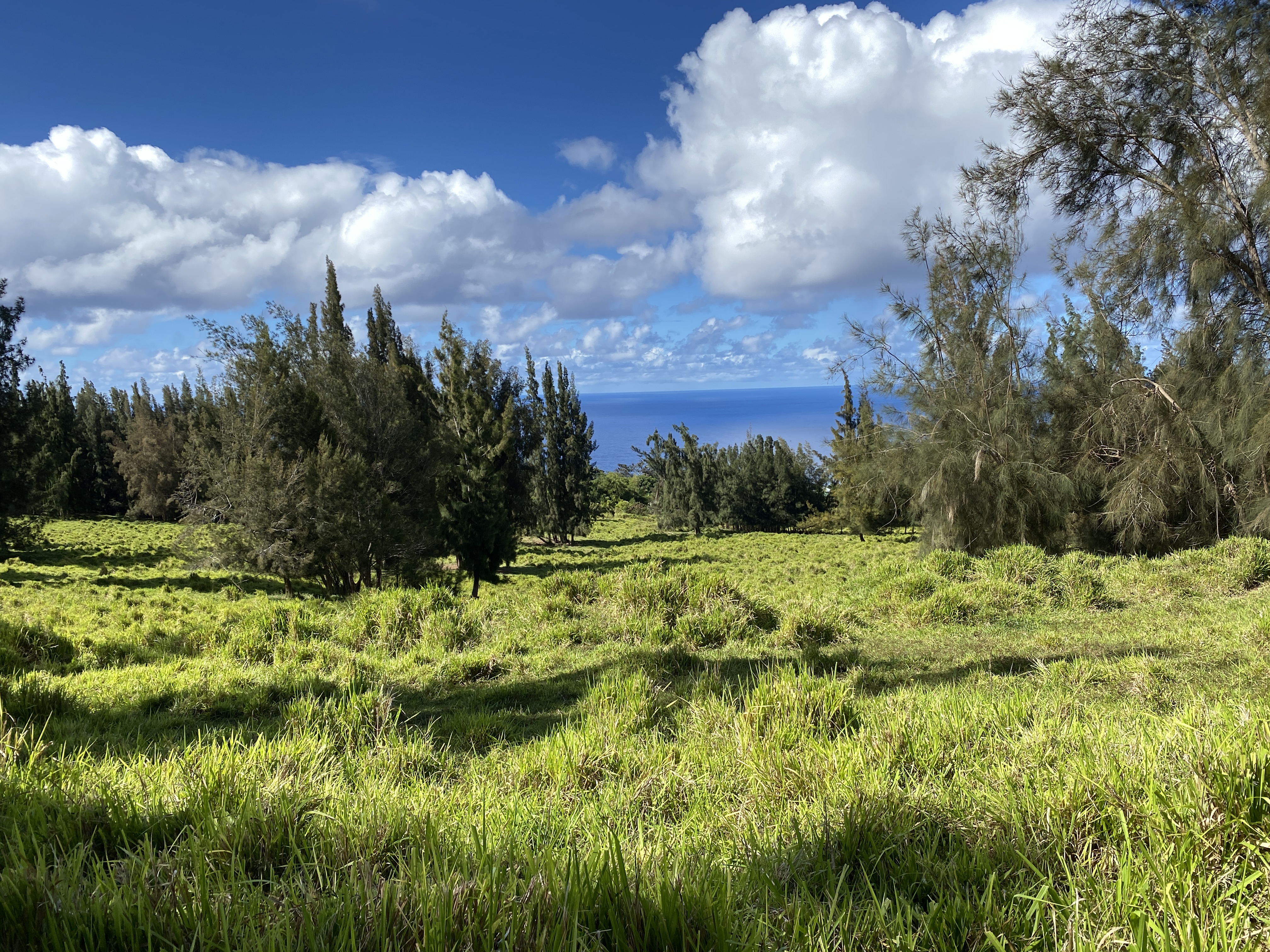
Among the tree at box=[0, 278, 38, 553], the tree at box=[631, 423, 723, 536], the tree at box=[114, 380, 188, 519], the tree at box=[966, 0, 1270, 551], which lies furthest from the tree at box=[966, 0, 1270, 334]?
the tree at box=[114, 380, 188, 519]

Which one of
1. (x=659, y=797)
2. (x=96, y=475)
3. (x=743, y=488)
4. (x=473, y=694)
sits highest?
(x=96, y=475)

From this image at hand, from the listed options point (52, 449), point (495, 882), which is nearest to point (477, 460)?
point (495, 882)

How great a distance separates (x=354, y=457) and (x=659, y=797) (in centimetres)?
1855

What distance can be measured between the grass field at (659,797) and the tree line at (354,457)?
11871 millimetres

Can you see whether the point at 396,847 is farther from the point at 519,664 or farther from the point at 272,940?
the point at 519,664

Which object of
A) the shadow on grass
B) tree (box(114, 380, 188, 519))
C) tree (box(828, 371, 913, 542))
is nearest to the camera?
the shadow on grass

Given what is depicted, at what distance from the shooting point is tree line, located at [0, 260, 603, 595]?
716 inches

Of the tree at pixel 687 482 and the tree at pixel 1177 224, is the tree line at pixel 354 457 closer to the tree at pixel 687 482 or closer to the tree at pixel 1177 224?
the tree at pixel 687 482

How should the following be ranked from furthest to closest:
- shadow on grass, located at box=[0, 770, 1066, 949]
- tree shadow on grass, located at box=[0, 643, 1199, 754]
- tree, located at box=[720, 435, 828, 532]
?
tree, located at box=[720, 435, 828, 532] → tree shadow on grass, located at box=[0, 643, 1199, 754] → shadow on grass, located at box=[0, 770, 1066, 949]

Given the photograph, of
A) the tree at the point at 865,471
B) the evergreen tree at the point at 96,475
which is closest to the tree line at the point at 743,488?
the tree at the point at 865,471

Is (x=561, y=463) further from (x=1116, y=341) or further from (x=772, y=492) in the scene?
(x=1116, y=341)

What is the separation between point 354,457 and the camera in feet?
62.8

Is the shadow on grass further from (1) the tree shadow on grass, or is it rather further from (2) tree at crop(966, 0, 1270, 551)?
(2) tree at crop(966, 0, 1270, 551)

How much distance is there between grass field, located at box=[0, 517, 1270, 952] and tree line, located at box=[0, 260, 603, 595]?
11871mm
